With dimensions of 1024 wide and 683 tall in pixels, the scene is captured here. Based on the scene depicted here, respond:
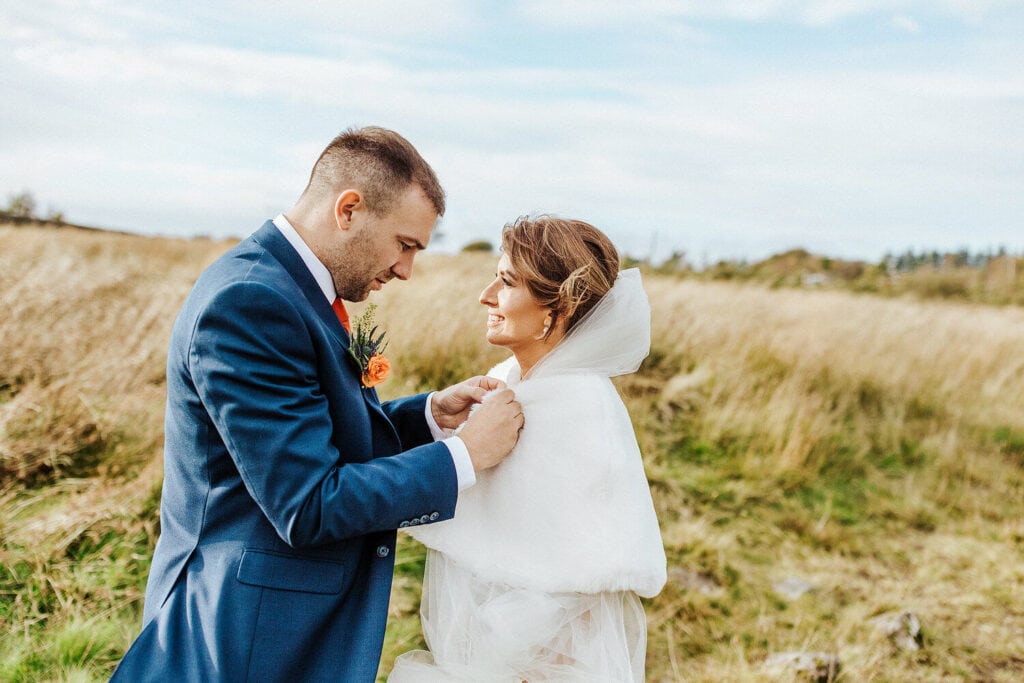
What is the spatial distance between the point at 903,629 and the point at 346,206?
171 inches

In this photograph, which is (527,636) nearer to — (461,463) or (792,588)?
(461,463)

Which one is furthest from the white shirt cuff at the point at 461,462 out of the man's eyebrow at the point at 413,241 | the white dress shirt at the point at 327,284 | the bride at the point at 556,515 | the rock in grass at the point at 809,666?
the rock in grass at the point at 809,666

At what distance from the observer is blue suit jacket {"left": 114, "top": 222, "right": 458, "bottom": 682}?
188 centimetres

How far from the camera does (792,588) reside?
5406 mm

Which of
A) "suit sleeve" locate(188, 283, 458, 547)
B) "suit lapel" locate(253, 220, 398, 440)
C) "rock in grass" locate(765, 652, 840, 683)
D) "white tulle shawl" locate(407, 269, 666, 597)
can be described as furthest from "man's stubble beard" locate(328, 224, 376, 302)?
"rock in grass" locate(765, 652, 840, 683)

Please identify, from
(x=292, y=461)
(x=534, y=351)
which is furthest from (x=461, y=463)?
(x=534, y=351)

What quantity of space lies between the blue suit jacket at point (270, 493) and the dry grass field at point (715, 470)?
1716mm

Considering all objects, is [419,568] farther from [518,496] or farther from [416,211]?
[416,211]

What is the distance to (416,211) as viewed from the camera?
96.0 inches

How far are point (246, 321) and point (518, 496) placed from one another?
1.11 metres

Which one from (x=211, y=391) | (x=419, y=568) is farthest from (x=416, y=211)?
(x=419, y=568)

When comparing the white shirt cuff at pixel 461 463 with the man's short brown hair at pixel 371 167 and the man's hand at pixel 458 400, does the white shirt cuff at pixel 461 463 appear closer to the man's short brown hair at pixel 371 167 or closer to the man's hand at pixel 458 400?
the man's hand at pixel 458 400

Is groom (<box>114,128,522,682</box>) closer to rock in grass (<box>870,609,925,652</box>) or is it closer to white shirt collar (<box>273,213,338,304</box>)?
white shirt collar (<box>273,213,338,304</box>)

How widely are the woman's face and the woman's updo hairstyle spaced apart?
3 cm
